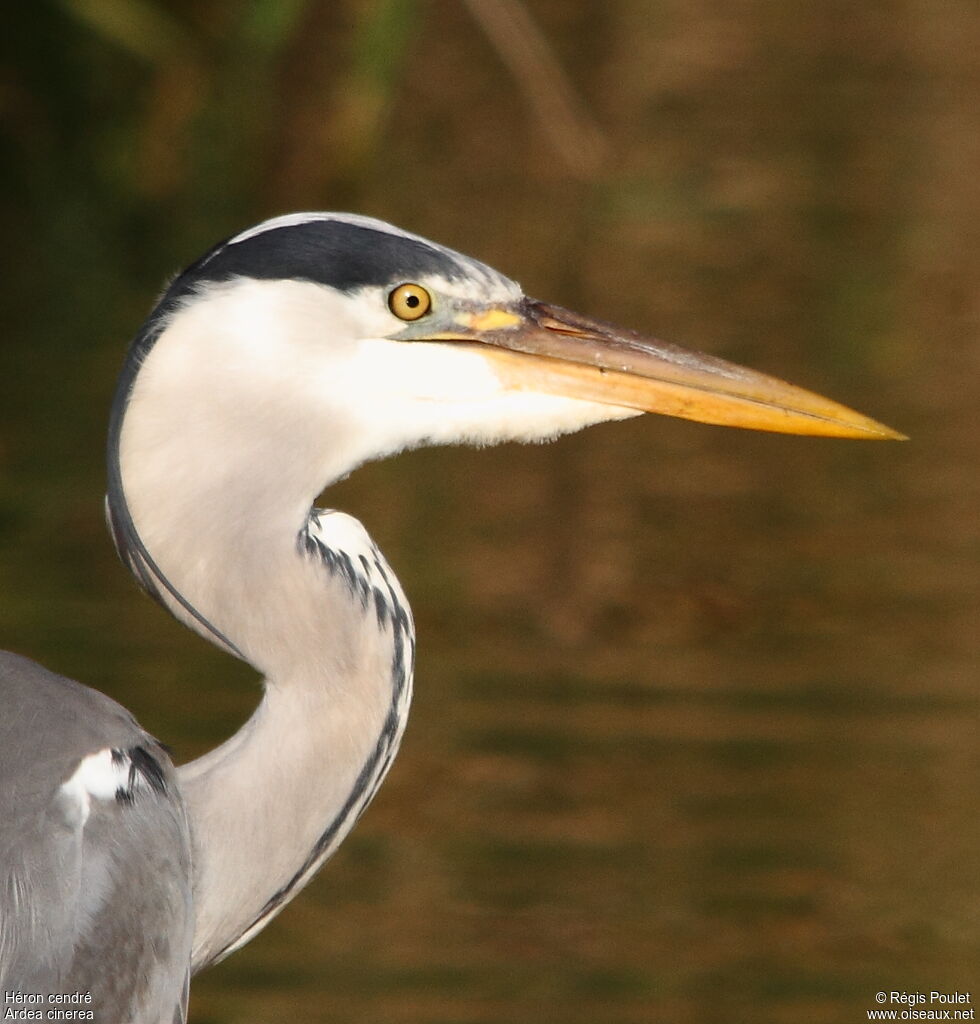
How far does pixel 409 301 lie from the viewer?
2.92 m

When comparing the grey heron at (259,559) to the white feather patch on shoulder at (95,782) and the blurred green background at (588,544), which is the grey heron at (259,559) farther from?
the blurred green background at (588,544)

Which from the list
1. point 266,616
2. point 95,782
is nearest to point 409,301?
point 266,616

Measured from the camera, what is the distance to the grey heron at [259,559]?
2736 mm

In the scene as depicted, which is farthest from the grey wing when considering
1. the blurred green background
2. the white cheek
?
the blurred green background

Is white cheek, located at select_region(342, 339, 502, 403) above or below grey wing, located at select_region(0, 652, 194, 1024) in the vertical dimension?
above

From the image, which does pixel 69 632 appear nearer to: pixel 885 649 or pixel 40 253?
pixel 885 649

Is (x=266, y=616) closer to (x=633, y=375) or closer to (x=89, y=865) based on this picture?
(x=89, y=865)

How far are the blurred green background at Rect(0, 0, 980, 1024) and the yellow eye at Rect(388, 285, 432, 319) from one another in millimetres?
1931

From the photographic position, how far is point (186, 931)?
2797 mm

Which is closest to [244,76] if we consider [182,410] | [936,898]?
[936,898]

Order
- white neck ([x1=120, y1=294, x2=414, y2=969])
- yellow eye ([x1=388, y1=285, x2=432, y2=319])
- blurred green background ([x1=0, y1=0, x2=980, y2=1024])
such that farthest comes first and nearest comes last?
blurred green background ([x1=0, y1=0, x2=980, y2=1024])
yellow eye ([x1=388, y1=285, x2=432, y2=319])
white neck ([x1=120, y1=294, x2=414, y2=969])

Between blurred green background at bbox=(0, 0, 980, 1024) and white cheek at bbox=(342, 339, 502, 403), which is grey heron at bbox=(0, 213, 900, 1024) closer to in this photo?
white cheek at bbox=(342, 339, 502, 403)

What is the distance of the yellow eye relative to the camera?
9.53 feet

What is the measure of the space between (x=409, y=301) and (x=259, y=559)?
0.41m
